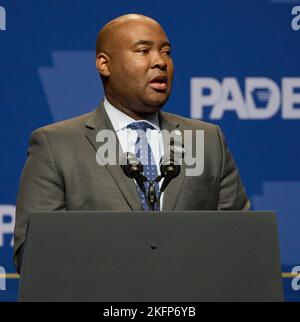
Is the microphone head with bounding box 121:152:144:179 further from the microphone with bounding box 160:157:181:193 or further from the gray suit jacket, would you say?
the gray suit jacket

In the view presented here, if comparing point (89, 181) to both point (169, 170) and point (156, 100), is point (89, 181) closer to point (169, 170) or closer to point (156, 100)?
point (156, 100)

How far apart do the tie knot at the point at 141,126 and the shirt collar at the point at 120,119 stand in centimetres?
1

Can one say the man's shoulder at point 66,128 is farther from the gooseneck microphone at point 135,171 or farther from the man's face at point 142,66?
the gooseneck microphone at point 135,171

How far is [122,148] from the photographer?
104 inches

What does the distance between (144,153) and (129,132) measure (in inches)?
4.8

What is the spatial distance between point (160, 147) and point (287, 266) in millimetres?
1175

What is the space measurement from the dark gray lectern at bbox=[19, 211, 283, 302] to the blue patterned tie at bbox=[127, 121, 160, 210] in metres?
0.67

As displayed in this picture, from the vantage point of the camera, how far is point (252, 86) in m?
3.58

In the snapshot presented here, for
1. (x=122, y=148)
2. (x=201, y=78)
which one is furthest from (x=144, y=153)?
(x=201, y=78)

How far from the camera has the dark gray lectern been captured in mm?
1812

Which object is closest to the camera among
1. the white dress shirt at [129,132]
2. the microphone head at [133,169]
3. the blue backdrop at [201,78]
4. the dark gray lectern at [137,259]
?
the dark gray lectern at [137,259]

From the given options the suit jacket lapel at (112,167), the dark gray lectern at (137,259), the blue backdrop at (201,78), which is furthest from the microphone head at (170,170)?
the blue backdrop at (201,78)

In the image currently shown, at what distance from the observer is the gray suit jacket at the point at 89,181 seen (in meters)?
2.55

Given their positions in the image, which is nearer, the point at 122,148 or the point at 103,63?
the point at 122,148
